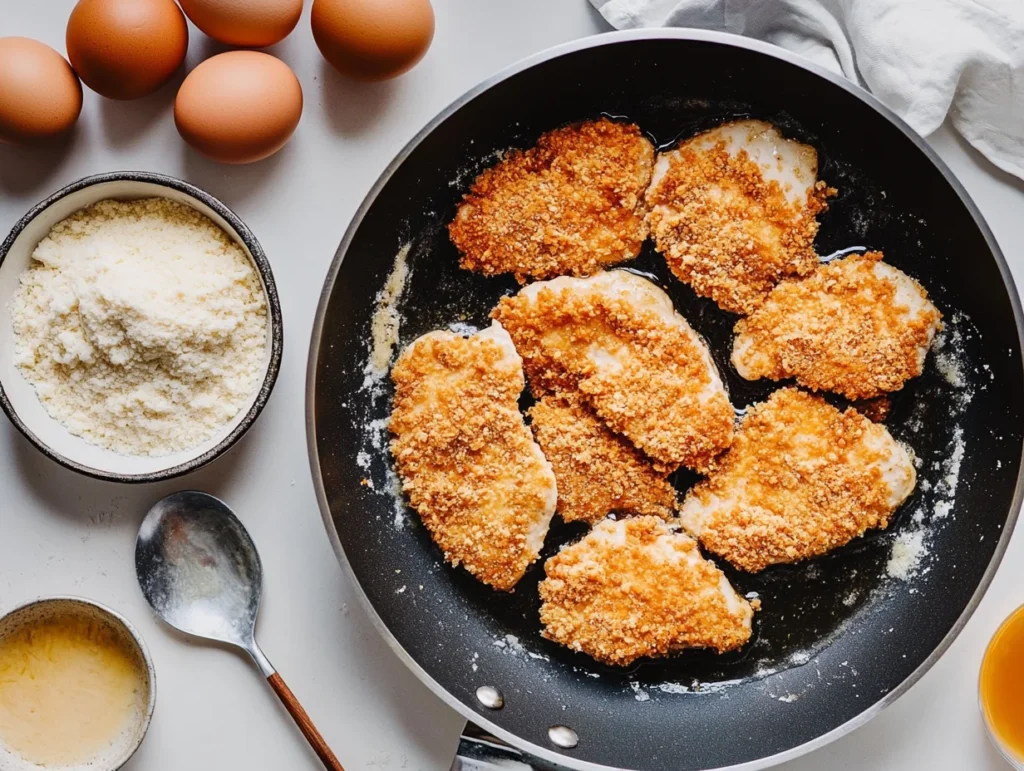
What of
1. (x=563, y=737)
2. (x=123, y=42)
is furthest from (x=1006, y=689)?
(x=123, y=42)

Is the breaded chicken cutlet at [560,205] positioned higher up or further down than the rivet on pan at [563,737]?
higher up

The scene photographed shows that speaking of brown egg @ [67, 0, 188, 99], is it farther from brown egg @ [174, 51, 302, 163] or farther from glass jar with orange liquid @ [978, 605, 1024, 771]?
glass jar with orange liquid @ [978, 605, 1024, 771]

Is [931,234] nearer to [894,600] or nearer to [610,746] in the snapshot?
[894,600]

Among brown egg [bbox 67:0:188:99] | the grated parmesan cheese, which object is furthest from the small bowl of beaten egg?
brown egg [bbox 67:0:188:99]

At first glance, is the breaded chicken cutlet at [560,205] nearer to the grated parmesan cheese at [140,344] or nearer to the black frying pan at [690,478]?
the black frying pan at [690,478]

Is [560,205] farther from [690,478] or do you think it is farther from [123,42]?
[123,42]

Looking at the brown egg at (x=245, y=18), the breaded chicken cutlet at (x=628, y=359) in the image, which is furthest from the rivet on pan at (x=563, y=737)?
the brown egg at (x=245, y=18)
